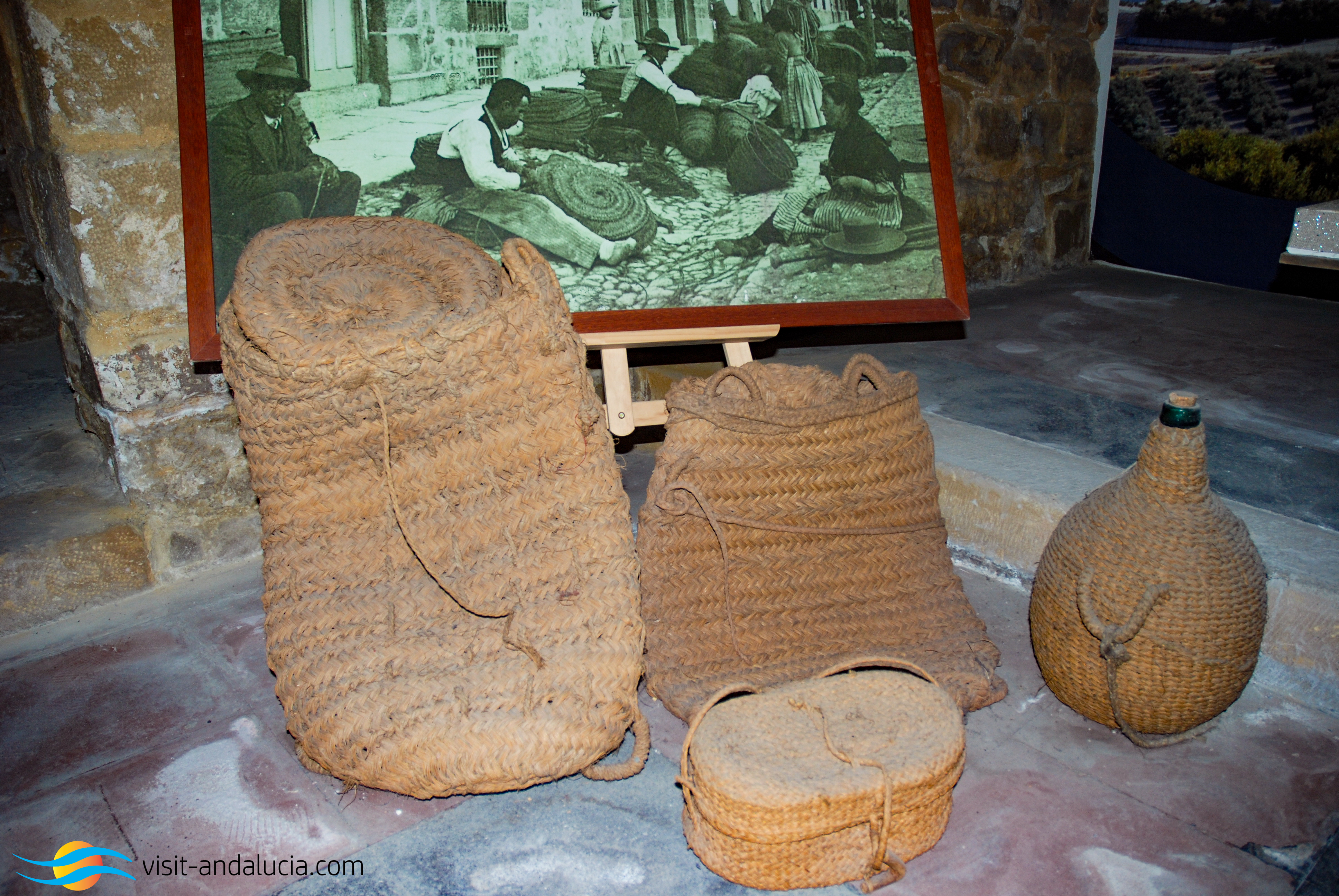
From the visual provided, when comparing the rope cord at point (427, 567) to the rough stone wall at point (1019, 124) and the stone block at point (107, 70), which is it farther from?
the rough stone wall at point (1019, 124)

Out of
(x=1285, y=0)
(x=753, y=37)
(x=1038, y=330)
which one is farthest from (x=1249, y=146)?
(x=753, y=37)

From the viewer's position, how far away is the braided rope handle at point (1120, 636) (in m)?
1.39

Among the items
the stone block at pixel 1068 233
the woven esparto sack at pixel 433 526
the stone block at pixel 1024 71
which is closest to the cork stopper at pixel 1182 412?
the woven esparto sack at pixel 433 526

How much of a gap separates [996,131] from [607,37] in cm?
232

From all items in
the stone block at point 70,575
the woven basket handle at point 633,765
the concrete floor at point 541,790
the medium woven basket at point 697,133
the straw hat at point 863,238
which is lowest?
the concrete floor at point 541,790

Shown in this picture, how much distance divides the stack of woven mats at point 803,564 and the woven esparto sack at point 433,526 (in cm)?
18

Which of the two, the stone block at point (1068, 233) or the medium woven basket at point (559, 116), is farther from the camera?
the stone block at point (1068, 233)

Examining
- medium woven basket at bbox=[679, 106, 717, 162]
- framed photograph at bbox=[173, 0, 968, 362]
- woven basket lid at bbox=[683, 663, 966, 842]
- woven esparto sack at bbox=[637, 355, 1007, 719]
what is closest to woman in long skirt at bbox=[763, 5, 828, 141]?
framed photograph at bbox=[173, 0, 968, 362]

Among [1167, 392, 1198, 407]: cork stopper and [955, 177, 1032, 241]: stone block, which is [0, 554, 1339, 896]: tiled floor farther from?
[955, 177, 1032, 241]: stone block

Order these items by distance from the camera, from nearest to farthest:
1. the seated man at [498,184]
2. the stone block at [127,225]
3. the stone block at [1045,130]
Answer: the seated man at [498,184]
the stone block at [127,225]
the stone block at [1045,130]

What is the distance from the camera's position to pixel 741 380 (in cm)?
171

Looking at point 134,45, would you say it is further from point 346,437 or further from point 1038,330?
point 1038,330

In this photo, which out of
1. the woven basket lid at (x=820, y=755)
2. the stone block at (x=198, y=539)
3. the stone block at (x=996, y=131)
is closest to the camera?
the woven basket lid at (x=820, y=755)

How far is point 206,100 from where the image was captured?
161 centimetres
